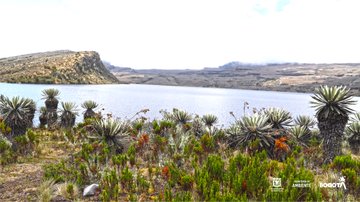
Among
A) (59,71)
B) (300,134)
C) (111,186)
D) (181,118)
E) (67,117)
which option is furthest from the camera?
(59,71)

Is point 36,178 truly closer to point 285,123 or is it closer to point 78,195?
point 78,195

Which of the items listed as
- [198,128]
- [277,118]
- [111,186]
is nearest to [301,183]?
[111,186]

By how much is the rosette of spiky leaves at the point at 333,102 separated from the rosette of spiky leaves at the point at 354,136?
559cm

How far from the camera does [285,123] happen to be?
1484 cm

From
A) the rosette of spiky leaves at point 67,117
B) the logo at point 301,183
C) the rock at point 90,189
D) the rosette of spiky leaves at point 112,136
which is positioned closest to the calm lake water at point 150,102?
the rosette of spiky leaves at point 67,117

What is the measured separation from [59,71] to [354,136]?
136m

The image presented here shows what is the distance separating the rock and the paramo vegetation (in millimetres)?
117

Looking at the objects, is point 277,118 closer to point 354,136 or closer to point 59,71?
point 354,136

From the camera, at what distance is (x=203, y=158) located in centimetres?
1158

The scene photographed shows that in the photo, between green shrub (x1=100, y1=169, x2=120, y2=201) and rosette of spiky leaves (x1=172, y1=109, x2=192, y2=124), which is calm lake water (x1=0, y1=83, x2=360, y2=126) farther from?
green shrub (x1=100, y1=169, x2=120, y2=201)

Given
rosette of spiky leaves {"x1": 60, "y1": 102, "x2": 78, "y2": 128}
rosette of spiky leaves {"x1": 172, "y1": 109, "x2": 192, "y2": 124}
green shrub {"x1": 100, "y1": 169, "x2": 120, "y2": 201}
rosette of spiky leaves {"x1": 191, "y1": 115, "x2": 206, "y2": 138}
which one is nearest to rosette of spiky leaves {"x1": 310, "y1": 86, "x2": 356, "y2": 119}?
rosette of spiky leaves {"x1": 191, "y1": 115, "x2": 206, "y2": 138}

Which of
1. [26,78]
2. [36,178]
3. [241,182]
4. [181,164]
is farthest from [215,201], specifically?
[26,78]

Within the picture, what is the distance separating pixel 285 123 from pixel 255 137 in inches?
116

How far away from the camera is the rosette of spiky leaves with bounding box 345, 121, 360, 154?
17.7 meters
